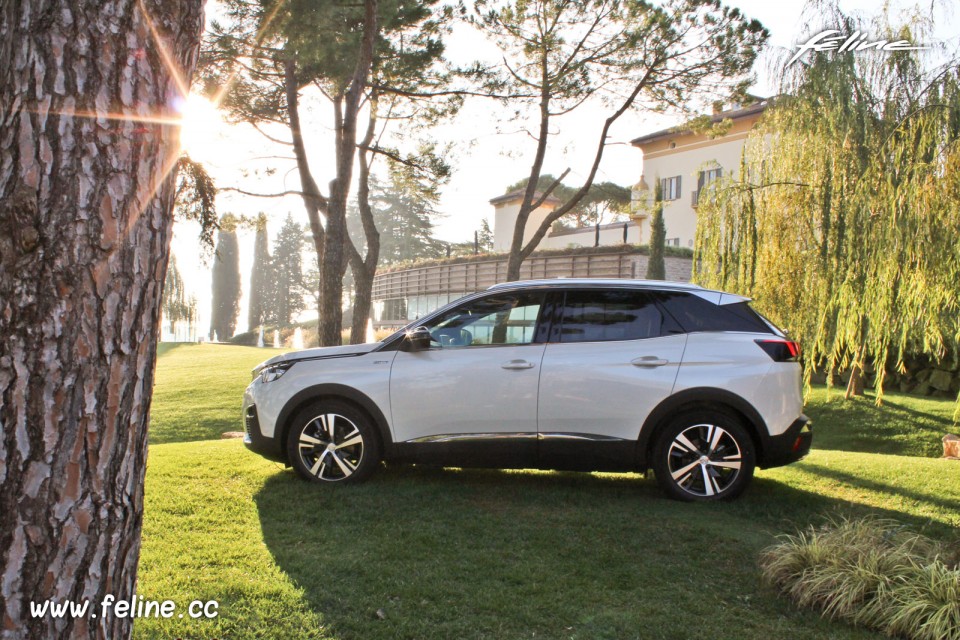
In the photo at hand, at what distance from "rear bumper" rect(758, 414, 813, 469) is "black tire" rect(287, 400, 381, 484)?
10.5 feet

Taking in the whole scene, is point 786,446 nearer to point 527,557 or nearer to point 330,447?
point 527,557

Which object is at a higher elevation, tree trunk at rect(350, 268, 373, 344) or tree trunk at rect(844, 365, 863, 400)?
tree trunk at rect(350, 268, 373, 344)

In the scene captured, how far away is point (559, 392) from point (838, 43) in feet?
29.0

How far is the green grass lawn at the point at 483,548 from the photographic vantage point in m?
3.77

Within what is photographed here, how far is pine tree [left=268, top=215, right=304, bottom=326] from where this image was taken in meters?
63.2

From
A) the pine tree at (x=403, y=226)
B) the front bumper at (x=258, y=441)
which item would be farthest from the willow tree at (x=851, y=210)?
the pine tree at (x=403, y=226)

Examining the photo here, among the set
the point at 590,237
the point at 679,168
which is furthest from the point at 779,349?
the point at 590,237

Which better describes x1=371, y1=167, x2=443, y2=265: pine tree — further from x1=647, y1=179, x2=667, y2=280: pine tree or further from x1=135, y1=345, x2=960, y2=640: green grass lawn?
x1=135, y1=345, x2=960, y2=640: green grass lawn

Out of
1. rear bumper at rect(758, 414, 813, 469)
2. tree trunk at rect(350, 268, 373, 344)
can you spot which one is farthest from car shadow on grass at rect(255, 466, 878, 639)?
tree trunk at rect(350, 268, 373, 344)

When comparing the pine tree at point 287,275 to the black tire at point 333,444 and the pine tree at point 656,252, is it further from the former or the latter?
the black tire at point 333,444

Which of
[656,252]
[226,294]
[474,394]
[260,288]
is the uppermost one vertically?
[260,288]

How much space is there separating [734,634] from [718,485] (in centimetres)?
240

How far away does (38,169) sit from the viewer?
7.11 feet

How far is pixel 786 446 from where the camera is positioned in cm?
591
